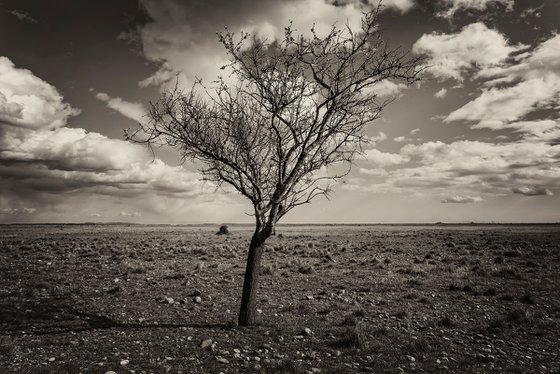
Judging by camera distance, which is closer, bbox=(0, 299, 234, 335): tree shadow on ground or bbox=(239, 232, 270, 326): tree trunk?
bbox=(0, 299, 234, 335): tree shadow on ground

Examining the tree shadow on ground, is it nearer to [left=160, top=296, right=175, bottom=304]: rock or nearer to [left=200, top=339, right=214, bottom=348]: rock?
[left=200, top=339, right=214, bottom=348]: rock

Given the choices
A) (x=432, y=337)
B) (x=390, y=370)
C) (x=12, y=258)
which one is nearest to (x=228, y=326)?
(x=390, y=370)

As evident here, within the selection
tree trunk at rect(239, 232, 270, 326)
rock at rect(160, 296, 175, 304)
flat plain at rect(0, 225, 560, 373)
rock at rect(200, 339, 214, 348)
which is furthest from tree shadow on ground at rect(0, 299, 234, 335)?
rock at rect(160, 296, 175, 304)

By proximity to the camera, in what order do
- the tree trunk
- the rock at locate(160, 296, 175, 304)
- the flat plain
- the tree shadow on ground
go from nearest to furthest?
the flat plain < the tree shadow on ground < the tree trunk < the rock at locate(160, 296, 175, 304)

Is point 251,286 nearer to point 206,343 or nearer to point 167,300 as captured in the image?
point 206,343

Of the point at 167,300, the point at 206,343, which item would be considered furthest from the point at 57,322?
the point at 206,343

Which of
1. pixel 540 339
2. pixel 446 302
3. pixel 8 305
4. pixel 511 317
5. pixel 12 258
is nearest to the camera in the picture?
pixel 540 339

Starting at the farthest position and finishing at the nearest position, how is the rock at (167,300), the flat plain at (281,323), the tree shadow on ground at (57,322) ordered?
the rock at (167,300)
the tree shadow on ground at (57,322)
the flat plain at (281,323)

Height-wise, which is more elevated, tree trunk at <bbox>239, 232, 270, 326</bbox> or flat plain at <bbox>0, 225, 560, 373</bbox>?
tree trunk at <bbox>239, 232, 270, 326</bbox>

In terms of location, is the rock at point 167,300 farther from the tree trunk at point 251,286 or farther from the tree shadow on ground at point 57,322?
the tree trunk at point 251,286

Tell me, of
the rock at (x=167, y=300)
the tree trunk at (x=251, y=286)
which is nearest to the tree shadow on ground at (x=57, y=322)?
the tree trunk at (x=251, y=286)

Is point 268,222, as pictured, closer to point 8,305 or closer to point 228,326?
point 228,326

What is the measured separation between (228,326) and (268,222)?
2843 mm

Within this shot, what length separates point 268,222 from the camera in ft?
30.0
